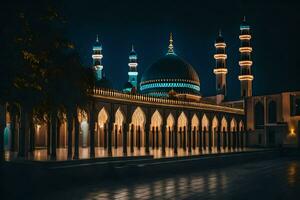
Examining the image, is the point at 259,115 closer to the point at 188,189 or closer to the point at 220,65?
the point at 220,65

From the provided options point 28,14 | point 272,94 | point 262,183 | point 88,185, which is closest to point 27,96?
point 28,14

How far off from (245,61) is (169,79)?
35.2 ft

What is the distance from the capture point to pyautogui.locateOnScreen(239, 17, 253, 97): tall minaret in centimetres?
5000

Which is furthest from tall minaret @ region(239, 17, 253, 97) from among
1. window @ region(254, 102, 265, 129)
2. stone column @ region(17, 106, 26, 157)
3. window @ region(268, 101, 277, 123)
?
stone column @ region(17, 106, 26, 157)

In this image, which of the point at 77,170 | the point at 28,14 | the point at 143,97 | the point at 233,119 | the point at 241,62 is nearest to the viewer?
the point at 28,14

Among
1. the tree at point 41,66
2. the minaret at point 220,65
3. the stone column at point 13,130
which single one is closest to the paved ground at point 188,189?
the tree at point 41,66

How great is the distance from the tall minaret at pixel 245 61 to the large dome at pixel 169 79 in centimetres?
655

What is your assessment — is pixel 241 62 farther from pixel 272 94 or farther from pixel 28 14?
pixel 28 14

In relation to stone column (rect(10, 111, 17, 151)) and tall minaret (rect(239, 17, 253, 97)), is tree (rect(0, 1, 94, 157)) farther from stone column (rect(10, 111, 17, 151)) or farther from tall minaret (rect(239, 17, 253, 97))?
tall minaret (rect(239, 17, 253, 97))

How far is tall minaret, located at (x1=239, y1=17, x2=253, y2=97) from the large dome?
21.5 ft

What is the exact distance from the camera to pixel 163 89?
1751 inches

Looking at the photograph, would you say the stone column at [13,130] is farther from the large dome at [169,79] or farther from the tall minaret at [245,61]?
the tall minaret at [245,61]

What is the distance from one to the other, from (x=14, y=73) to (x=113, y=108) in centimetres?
1509

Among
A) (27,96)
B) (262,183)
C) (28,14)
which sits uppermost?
(28,14)
